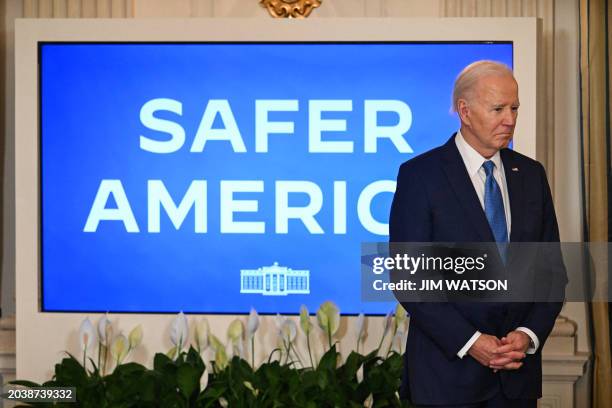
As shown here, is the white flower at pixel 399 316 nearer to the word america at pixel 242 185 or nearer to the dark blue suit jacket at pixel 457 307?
the word america at pixel 242 185

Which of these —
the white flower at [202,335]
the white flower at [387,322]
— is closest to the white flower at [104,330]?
the white flower at [202,335]

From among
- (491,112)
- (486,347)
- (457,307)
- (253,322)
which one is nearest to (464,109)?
(491,112)

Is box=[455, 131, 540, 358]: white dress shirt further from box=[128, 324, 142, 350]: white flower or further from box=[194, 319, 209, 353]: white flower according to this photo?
box=[128, 324, 142, 350]: white flower

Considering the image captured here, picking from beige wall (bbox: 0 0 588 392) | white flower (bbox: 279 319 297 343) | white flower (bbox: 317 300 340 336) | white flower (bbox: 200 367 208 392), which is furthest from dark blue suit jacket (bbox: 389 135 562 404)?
beige wall (bbox: 0 0 588 392)

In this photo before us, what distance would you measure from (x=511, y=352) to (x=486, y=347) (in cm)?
7

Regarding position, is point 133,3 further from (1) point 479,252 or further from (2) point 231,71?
(1) point 479,252

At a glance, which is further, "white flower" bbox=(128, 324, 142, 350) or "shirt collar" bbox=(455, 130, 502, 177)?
"white flower" bbox=(128, 324, 142, 350)

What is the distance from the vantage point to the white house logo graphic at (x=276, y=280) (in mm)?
3225

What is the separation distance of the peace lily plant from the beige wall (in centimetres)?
97

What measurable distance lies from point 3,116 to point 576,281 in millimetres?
2794

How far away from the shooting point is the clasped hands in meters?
2.03

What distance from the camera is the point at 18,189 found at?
3236 mm

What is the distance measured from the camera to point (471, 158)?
212 centimetres

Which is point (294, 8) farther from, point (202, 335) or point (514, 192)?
point (514, 192)
